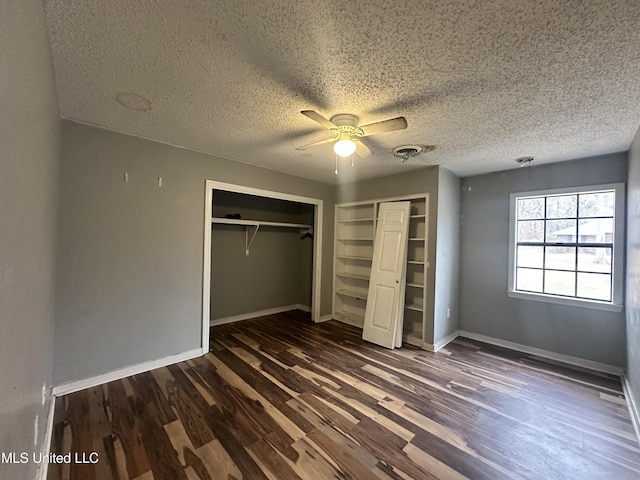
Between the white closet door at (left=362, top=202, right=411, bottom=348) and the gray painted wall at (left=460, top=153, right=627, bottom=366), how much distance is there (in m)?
1.10

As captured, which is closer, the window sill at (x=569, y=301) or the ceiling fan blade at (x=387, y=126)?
the ceiling fan blade at (x=387, y=126)

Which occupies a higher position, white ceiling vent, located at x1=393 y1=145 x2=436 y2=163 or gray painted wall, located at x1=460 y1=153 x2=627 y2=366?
white ceiling vent, located at x1=393 y1=145 x2=436 y2=163

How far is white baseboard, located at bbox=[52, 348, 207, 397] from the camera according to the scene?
2307mm

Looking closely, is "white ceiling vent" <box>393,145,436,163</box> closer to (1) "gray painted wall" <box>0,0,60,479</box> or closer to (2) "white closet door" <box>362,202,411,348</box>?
(2) "white closet door" <box>362,202,411,348</box>

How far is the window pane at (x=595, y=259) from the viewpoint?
9.86 feet

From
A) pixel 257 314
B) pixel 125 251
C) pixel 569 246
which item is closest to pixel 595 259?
pixel 569 246

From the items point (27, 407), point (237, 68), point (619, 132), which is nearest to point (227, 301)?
point (27, 407)

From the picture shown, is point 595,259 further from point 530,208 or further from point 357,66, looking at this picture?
point 357,66

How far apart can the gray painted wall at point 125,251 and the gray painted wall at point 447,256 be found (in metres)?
2.93

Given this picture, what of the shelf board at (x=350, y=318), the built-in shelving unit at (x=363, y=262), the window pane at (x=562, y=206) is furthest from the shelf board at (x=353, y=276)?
the window pane at (x=562, y=206)

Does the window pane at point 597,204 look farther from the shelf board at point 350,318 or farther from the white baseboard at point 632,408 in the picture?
the shelf board at point 350,318

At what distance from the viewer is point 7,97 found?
2.52 feet

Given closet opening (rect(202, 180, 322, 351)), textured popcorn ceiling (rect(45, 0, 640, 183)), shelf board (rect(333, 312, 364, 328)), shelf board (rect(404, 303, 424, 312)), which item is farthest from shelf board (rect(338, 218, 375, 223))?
textured popcorn ceiling (rect(45, 0, 640, 183))

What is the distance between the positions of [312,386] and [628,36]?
317 cm
